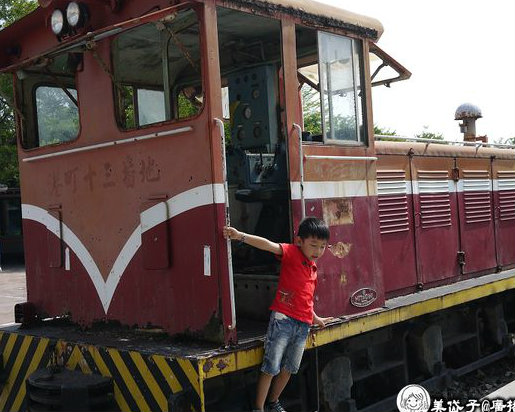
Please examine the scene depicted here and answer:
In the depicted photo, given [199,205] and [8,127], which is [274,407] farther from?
[8,127]

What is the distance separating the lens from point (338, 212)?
4535 mm

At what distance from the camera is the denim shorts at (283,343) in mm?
3764

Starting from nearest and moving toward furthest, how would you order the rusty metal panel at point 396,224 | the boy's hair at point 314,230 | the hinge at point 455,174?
the boy's hair at point 314,230 < the rusty metal panel at point 396,224 < the hinge at point 455,174

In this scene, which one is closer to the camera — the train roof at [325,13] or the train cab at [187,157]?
the train cab at [187,157]

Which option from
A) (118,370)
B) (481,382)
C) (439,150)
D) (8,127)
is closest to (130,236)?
(118,370)

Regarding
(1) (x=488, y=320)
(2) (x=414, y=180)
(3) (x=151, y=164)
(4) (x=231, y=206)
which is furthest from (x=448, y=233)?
(3) (x=151, y=164)

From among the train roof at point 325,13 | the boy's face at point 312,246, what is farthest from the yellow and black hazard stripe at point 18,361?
the train roof at point 325,13

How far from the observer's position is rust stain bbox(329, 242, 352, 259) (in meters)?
4.46

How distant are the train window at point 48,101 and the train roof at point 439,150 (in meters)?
2.72

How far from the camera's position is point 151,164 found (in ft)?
13.5

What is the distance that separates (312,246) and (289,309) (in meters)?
0.42

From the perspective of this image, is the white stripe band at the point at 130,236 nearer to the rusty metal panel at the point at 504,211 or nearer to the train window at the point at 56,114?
the train window at the point at 56,114

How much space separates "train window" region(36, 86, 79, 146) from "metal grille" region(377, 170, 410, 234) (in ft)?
8.82

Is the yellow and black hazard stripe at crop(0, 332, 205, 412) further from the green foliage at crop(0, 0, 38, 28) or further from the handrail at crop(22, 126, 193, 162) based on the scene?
the green foliage at crop(0, 0, 38, 28)
